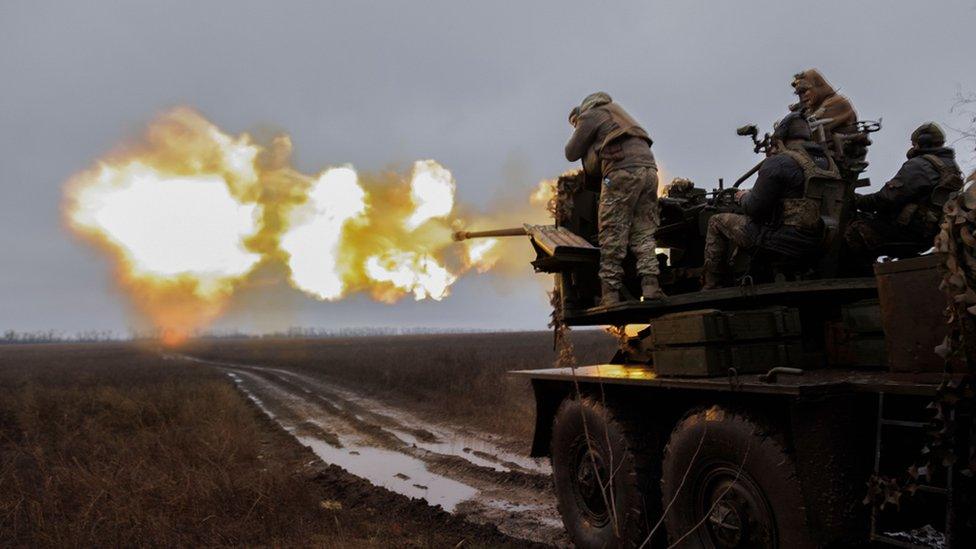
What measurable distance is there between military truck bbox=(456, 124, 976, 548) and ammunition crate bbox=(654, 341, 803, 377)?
0.04ft

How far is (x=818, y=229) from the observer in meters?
4.85

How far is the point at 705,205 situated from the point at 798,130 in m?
1.49

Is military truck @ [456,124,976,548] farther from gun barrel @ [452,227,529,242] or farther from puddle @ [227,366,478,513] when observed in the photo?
puddle @ [227,366,478,513]

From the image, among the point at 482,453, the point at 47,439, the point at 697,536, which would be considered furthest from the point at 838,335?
the point at 47,439

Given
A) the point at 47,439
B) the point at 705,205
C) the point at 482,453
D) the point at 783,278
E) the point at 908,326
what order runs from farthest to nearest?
1. the point at 47,439
2. the point at 482,453
3. the point at 705,205
4. the point at 783,278
5. the point at 908,326

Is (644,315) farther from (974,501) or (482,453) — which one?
(482,453)

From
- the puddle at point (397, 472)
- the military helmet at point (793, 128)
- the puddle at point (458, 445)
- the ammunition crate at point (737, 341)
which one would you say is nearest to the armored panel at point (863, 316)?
the ammunition crate at point (737, 341)

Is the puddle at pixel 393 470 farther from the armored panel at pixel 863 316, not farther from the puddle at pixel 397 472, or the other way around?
the armored panel at pixel 863 316

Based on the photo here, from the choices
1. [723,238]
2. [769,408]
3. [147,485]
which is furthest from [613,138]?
[147,485]

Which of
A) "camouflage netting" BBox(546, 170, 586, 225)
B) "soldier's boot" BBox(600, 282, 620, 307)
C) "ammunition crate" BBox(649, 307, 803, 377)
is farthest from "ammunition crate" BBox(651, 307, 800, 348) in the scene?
"camouflage netting" BBox(546, 170, 586, 225)

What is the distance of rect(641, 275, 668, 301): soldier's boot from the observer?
5.69 meters

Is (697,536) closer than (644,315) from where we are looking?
Yes

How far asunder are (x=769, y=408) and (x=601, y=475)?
2009mm

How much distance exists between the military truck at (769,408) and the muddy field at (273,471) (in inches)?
63.9
